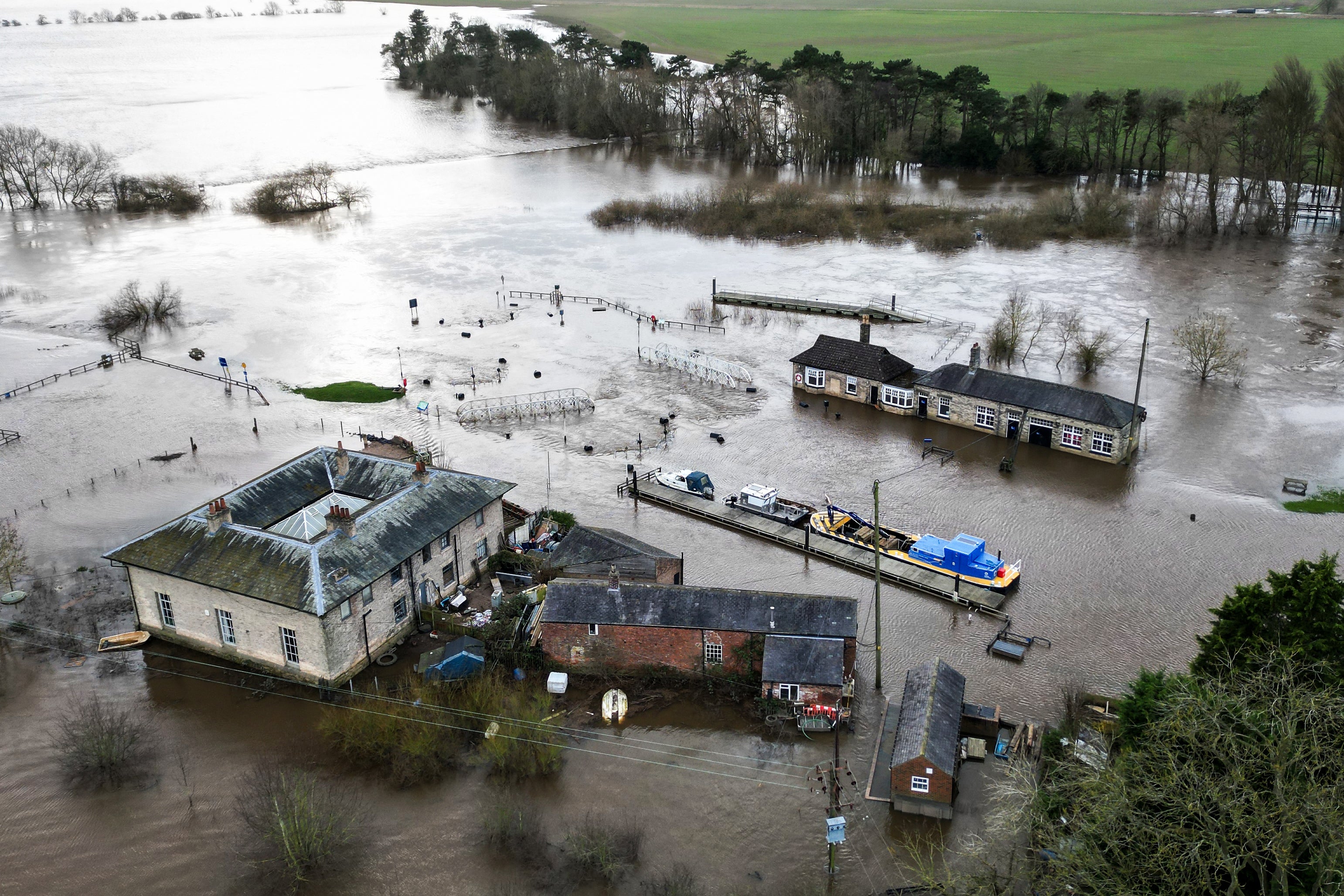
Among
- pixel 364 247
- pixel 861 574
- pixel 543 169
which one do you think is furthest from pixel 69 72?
pixel 861 574

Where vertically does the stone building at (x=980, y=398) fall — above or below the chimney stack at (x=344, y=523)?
below

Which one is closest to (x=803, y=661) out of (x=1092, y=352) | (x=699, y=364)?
(x=699, y=364)

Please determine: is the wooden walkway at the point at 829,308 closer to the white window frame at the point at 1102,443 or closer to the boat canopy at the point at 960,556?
the white window frame at the point at 1102,443

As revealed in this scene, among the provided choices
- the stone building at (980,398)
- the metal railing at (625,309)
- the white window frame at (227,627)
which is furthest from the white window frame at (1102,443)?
the white window frame at (227,627)

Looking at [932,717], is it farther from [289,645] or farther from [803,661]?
[289,645]

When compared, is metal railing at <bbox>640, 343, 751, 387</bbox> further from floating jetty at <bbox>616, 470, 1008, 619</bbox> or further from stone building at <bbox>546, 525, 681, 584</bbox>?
stone building at <bbox>546, 525, 681, 584</bbox>

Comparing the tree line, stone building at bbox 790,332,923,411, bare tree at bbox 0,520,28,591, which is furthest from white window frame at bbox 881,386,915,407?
the tree line
